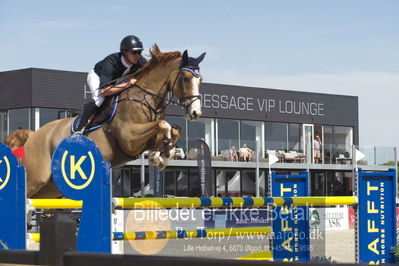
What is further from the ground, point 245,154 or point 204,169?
point 245,154

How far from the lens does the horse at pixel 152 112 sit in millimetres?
6391

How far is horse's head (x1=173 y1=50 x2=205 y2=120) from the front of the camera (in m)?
6.29

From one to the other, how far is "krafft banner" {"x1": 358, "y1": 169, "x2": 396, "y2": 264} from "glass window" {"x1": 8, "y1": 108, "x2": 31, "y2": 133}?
21827 mm

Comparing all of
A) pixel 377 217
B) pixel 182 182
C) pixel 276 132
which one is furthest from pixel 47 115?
pixel 377 217

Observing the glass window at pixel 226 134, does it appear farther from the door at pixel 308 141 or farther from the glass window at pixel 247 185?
the door at pixel 308 141

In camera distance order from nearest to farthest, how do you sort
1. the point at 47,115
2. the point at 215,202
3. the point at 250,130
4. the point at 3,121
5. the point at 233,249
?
the point at 215,202 → the point at 233,249 → the point at 3,121 → the point at 47,115 → the point at 250,130

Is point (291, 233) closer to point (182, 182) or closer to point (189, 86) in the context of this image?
point (189, 86)

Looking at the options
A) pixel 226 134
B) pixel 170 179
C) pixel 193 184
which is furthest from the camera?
pixel 226 134

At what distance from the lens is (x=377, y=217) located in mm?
7359

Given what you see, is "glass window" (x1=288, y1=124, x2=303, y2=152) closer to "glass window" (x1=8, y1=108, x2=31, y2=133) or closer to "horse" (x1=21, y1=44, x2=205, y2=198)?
"glass window" (x1=8, y1=108, x2=31, y2=133)

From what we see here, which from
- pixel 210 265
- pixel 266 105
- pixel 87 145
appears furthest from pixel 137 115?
pixel 266 105

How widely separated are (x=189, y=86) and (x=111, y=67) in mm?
975

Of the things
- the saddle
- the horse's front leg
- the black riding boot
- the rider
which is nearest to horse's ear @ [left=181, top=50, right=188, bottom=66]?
the rider

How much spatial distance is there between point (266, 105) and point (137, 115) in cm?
2904
